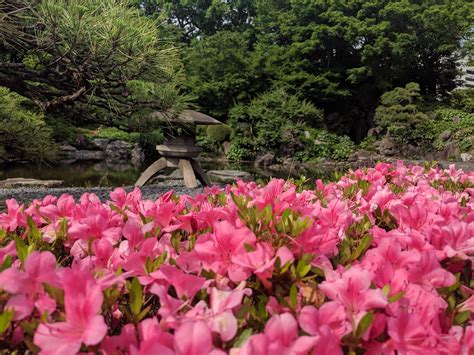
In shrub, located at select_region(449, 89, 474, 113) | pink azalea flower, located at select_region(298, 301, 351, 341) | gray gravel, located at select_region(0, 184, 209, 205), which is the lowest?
gray gravel, located at select_region(0, 184, 209, 205)

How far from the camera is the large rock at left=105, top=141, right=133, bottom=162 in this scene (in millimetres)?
17214

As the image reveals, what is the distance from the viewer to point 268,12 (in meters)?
24.1

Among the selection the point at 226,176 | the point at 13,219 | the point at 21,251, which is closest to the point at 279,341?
the point at 21,251

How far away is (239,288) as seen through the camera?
2.09ft

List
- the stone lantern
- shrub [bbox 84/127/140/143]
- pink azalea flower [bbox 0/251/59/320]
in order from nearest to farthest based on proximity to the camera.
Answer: pink azalea flower [bbox 0/251/59/320] → the stone lantern → shrub [bbox 84/127/140/143]

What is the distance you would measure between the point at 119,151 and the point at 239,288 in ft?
57.3

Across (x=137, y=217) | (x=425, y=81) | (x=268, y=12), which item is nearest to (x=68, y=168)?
(x=137, y=217)

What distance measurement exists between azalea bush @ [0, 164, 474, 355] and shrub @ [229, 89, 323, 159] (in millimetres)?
17796

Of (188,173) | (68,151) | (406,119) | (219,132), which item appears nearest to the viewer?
(188,173)

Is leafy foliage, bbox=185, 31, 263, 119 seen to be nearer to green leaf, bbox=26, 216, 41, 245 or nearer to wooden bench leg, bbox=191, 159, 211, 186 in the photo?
wooden bench leg, bbox=191, 159, 211, 186

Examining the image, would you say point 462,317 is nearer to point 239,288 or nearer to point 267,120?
point 239,288

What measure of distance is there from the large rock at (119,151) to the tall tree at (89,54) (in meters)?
12.3

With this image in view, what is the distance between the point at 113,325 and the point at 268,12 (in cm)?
2554

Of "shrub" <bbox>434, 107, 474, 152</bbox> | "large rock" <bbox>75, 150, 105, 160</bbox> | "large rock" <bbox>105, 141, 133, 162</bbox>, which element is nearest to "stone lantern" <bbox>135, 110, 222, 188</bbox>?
"large rock" <bbox>75, 150, 105, 160</bbox>
